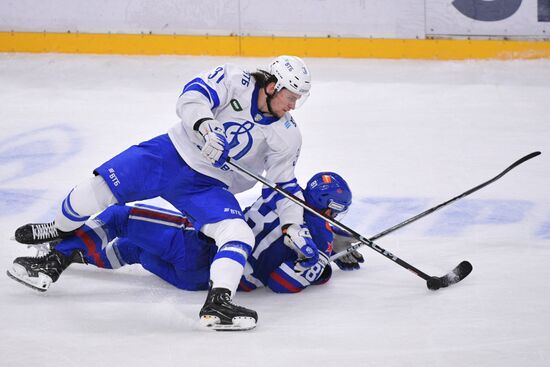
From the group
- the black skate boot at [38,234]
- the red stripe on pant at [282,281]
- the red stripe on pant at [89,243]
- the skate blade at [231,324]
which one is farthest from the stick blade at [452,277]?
the black skate boot at [38,234]

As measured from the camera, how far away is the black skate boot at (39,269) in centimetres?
418

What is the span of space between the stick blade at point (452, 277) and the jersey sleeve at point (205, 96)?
1166 millimetres

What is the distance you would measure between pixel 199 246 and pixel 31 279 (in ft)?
2.37

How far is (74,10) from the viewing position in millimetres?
7375

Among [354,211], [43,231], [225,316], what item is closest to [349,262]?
[354,211]

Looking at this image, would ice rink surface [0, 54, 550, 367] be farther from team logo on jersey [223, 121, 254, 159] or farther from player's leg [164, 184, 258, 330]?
team logo on jersey [223, 121, 254, 159]

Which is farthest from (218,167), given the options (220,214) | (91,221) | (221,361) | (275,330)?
(221,361)

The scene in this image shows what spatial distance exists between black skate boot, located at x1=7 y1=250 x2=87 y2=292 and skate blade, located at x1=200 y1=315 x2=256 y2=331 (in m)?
0.79

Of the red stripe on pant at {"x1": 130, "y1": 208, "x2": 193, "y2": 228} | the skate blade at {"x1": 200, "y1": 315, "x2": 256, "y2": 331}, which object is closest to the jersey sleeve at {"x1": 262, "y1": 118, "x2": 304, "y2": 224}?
the red stripe on pant at {"x1": 130, "y1": 208, "x2": 193, "y2": 228}

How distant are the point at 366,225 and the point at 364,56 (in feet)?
8.25

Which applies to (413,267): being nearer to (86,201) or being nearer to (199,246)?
(199,246)

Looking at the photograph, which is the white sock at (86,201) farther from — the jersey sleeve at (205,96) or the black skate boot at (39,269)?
the jersey sleeve at (205,96)

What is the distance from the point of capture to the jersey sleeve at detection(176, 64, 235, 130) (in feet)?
14.2

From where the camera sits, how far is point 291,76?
14.1ft
